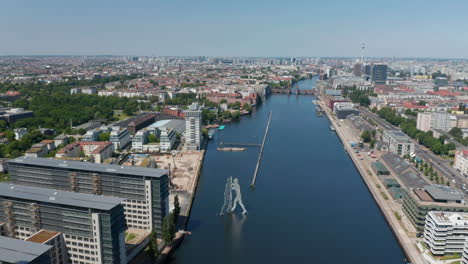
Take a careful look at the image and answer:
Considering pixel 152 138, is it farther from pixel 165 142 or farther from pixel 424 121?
pixel 424 121

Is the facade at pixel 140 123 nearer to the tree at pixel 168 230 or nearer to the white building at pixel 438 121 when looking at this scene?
the tree at pixel 168 230

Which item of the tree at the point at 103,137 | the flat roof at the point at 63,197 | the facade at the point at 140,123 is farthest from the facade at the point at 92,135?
the flat roof at the point at 63,197

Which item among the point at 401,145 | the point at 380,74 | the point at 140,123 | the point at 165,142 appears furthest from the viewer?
the point at 380,74

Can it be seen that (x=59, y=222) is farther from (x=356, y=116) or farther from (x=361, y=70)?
(x=361, y=70)

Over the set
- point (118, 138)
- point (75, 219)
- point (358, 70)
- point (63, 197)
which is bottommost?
point (118, 138)

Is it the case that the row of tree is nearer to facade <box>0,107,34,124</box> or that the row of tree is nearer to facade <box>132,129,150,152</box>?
facade <box>132,129,150,152</box>

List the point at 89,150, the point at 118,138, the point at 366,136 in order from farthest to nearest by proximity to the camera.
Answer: the point at 366,136 < the point at 118,138 < the point at 89,150

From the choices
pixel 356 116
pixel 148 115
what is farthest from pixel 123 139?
pixel 356 116

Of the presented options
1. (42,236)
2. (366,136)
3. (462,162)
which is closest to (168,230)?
(42,236)

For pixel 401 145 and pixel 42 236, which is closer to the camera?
pixel 42 236
